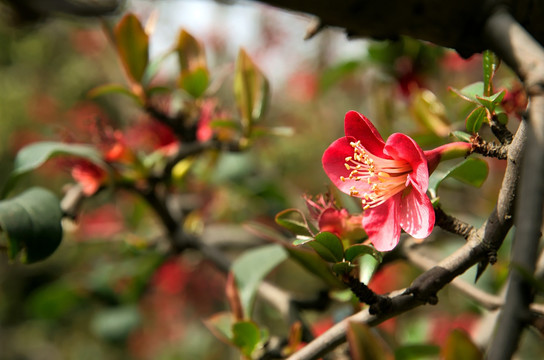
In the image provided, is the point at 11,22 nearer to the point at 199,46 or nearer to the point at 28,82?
the point at 199,46

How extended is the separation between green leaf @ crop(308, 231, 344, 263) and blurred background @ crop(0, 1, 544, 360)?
0.35 feet

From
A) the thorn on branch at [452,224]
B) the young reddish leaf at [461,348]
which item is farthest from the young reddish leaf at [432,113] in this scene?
the young reddish leaf at [461,348]

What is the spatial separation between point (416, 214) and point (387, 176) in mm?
59

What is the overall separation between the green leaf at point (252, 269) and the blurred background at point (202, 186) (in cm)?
7

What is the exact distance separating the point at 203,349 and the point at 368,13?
2.68m

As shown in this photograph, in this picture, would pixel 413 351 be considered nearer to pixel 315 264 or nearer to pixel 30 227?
pixel 315 264

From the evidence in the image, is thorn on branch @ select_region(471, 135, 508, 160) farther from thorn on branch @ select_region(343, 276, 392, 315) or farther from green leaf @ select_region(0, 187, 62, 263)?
green leaf @ select_region(0, 187, 62, 263)

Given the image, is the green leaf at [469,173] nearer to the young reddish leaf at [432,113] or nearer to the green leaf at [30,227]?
the young reddish leaf at [432,113]

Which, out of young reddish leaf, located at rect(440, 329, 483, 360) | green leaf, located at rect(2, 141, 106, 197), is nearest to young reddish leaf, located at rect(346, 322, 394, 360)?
young reddish leaf, located at rect(440, 329, 483, 360)

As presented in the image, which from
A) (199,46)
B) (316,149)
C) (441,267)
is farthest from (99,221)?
(441,267)

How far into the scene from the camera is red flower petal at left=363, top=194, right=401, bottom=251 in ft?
1.51

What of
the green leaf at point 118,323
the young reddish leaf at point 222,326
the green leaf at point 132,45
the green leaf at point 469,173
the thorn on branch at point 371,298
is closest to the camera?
the thorn on branch at point 371,298

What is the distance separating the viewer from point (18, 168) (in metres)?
0.71

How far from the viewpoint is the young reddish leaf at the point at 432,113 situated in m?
0.88
